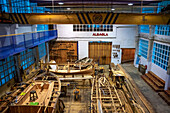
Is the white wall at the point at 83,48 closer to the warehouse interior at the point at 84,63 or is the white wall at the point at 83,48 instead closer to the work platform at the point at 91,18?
the warehouse interior at the point at 84,63

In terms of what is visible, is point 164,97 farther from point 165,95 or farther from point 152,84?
point 152,84

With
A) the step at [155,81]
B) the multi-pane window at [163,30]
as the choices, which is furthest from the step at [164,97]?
the multi-pane window at [163,30]

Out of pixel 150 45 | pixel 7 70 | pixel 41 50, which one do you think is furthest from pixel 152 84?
pixel 41 50

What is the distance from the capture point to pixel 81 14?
8305 millimetres

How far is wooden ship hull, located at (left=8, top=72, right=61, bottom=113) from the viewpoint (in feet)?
22.4

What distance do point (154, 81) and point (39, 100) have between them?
10311 millimetres

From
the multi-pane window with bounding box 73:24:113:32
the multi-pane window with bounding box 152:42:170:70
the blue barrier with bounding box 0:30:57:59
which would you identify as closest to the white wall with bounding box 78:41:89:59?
the multi-pane window with bounding box 73:24:113:32

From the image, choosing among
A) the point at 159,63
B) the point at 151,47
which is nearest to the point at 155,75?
the point at 159,63

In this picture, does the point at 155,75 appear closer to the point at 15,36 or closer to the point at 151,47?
the point at 151,47

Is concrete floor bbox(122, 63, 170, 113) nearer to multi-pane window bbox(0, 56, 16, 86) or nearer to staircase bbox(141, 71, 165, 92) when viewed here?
staircase bbox(141, 71, 165, 92)

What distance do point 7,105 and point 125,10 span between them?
17.8m

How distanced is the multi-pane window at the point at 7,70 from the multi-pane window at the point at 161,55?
13.3 metres

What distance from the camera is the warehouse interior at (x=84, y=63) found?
818 centimetres

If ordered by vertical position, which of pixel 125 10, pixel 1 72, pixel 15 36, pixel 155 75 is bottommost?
pixel 155 75
